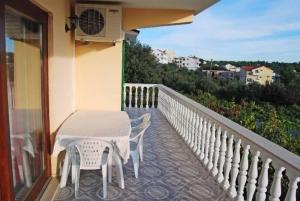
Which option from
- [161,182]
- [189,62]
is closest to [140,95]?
[161,182]

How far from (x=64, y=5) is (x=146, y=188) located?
297 centimetres

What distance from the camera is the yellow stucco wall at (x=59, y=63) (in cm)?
362

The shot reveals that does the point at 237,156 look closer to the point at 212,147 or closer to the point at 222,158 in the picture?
the point at 222,158

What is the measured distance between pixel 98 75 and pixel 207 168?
8.59ft

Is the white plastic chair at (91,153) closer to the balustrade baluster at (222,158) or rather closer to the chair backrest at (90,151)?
the chair backrest at (90,151)

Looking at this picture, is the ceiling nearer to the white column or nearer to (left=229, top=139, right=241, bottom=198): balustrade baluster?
(left=229, top=139, right=241, bottom=198): balustrade baluster

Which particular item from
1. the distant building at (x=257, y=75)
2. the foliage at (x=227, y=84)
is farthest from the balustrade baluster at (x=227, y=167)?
the distant building at (x=257, y=75)

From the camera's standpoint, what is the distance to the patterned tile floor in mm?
3443

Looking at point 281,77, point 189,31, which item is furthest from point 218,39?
point 281,77

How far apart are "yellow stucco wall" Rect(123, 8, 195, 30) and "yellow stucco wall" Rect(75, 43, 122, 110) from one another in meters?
0.52

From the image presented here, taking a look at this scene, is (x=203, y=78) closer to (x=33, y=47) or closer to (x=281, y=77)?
(x=281, y=77)

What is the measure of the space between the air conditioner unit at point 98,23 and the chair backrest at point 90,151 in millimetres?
2213

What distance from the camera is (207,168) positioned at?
13.7 feet

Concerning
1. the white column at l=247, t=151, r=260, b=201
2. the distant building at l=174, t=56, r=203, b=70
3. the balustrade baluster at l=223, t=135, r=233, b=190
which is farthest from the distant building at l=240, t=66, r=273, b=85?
the white column at l=247, t=151, r=260, b=201
